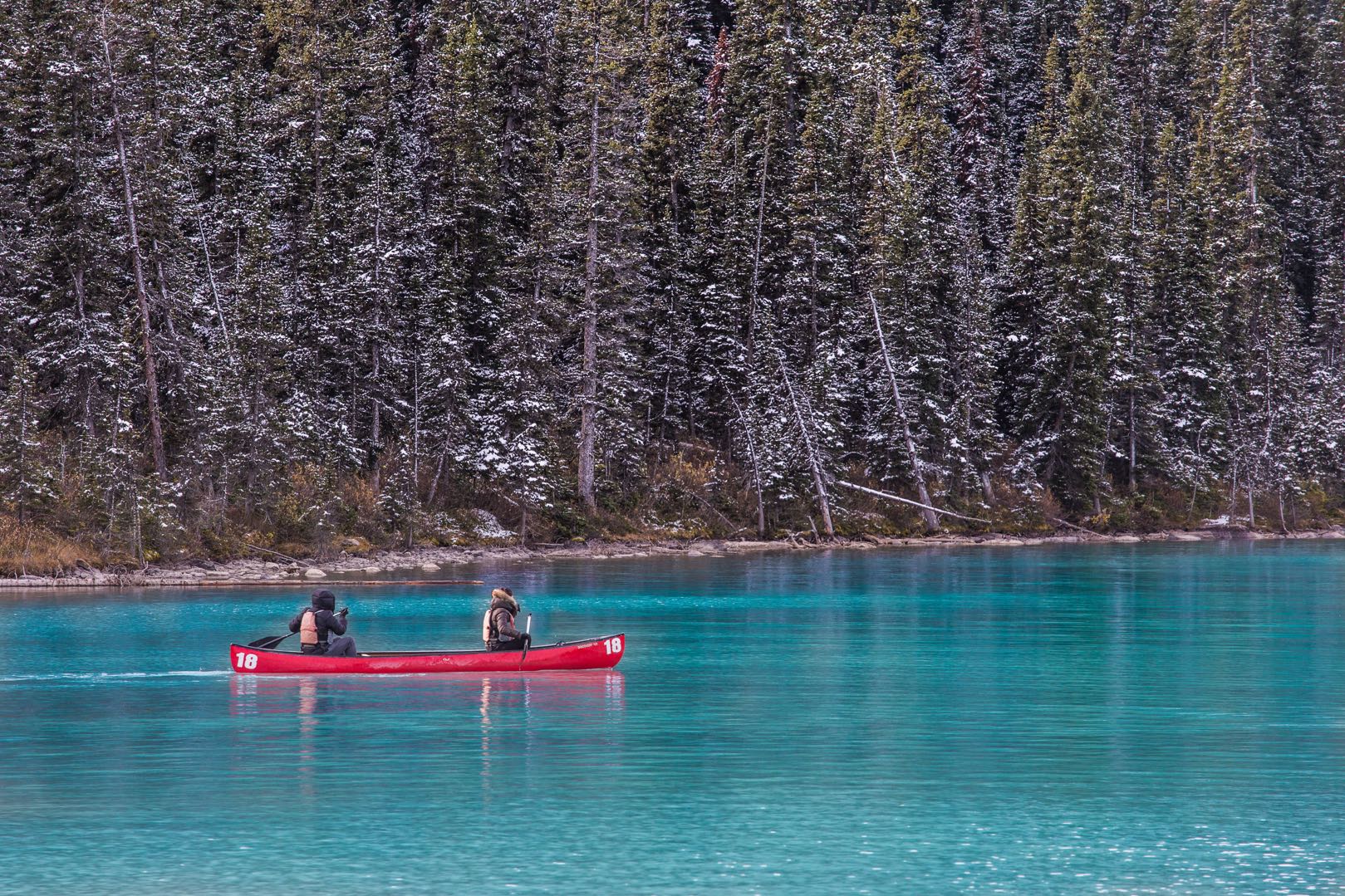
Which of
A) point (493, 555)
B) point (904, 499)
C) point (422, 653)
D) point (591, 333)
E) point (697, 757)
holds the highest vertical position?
point (591, 333)

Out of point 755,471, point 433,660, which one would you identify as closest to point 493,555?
point 755,471

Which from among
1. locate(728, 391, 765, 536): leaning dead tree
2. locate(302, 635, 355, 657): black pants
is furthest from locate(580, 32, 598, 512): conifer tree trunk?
locate(302, 635, 355, 657): black pants

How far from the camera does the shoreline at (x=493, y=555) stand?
47.8m

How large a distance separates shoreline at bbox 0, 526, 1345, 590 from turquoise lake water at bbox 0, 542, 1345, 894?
17.7ft

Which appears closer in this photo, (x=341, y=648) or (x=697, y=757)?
(x=697, y=757)

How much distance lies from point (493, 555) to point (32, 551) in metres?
18.6

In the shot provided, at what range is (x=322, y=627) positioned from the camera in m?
29.7

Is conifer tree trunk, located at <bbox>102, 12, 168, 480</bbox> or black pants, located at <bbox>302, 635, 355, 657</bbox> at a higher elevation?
conifer tree trunk, located at <bbox>102, 12, 168, 480</bbox>

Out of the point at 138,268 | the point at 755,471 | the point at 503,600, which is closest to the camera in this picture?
the point at 503,600

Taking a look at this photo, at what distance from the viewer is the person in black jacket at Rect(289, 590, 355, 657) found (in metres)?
29.5

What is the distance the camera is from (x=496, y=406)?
62688mm

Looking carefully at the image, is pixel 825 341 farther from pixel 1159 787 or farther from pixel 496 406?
pixel 1159 787

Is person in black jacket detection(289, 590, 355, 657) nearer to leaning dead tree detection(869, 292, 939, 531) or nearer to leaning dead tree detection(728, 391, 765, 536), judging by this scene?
leaning dead tree detection(728, 391, 765, 536)

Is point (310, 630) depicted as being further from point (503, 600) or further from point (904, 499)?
point (904, 499)
